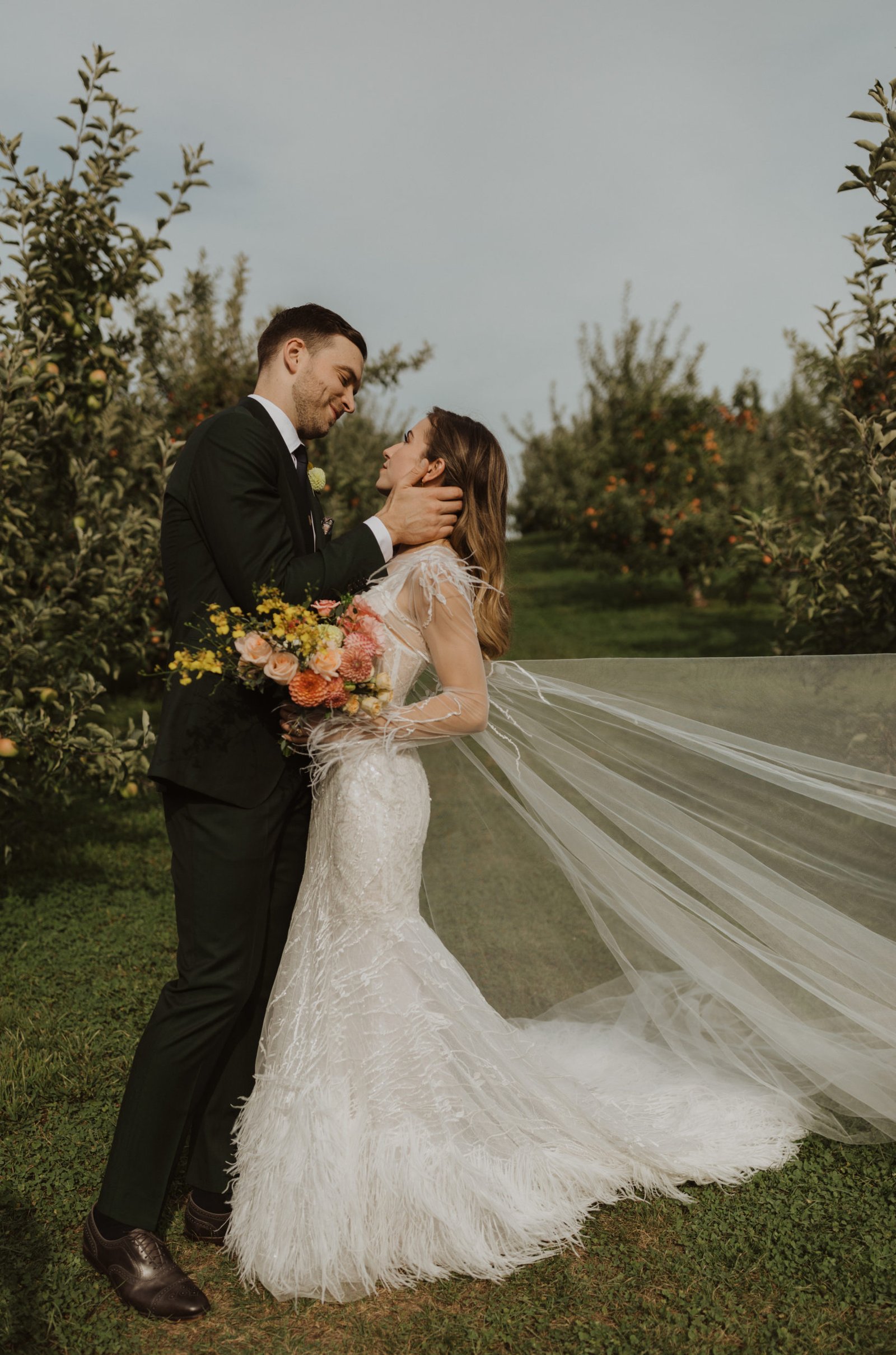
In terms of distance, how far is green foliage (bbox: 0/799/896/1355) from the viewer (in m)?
2.61

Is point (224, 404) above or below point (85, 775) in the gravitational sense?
above

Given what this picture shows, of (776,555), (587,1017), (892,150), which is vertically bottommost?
(587,1017)

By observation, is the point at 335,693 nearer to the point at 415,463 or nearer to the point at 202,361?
the point at 415,463

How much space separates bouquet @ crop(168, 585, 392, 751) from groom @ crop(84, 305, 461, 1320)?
10cm

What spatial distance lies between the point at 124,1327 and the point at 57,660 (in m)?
3.48

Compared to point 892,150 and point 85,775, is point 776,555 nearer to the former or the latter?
point 892,150

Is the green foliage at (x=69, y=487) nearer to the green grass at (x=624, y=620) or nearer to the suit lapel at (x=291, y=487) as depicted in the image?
the suit lapel at (x=291, y=487)

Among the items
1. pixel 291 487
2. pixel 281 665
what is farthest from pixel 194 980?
pixel 291 487

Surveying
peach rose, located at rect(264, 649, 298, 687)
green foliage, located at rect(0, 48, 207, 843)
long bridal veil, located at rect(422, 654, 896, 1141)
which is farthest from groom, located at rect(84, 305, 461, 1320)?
green foliage, located at rect(0, 48, 207, 843)

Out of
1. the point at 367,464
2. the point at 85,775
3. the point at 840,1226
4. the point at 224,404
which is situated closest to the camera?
the point at 840,1226

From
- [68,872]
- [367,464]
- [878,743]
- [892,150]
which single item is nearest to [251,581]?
[878,743]

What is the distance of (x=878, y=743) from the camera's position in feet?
11.2

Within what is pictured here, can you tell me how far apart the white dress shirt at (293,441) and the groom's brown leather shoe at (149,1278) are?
1.86 metres

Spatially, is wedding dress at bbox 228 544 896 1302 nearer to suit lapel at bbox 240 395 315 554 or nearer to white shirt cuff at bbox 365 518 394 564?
white shirt cuff at bbox 365 518 394 564
